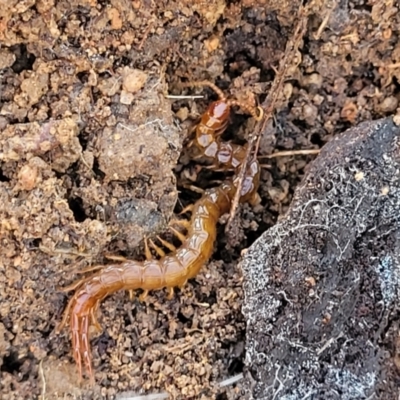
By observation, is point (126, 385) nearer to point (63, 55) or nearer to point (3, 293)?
point (3, 293)

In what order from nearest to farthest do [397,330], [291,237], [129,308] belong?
[397,330], [291,237], [129,308]

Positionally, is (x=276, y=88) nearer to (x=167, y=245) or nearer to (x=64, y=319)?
(x=167, y=245)

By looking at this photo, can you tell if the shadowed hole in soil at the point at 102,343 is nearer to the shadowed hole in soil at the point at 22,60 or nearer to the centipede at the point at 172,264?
the centipede at the point at 172,264

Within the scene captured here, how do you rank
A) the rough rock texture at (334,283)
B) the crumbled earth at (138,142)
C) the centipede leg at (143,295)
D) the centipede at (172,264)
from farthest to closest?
1. the centipede leg at (143,295)
2. the centipede at (172,264)
3. the crumbled earth at (138,142)
4. the rough rock texture at (334,283)

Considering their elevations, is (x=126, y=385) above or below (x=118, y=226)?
below

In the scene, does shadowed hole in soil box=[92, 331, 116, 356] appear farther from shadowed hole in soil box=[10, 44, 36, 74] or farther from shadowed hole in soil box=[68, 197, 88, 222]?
shadowed hole in soil box=[10, 44, 36, 74]

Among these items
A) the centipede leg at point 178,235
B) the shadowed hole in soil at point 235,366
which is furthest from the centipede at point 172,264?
the shadowed hole in soil at point 235,366

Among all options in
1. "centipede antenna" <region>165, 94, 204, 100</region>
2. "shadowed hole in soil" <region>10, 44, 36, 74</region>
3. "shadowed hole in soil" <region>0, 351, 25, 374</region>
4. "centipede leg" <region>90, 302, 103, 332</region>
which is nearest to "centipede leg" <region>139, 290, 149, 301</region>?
"centipede leg" <region>90, 302, 103, 332</region>

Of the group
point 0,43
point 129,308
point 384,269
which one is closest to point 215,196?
point 129,308
